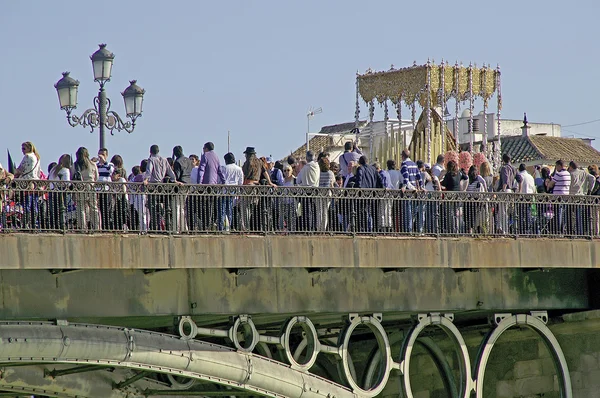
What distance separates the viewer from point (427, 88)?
1506 inches

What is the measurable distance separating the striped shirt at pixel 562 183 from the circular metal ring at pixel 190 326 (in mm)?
8120

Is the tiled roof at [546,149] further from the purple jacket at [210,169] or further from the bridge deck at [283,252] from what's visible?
the purple jacket at [210,169]

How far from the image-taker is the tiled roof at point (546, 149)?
63594 mm

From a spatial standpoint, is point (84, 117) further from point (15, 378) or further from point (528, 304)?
point (528, 304)

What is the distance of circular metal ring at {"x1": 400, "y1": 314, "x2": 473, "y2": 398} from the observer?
2608 cm

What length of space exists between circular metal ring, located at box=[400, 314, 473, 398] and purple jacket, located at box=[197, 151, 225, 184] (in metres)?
4.51

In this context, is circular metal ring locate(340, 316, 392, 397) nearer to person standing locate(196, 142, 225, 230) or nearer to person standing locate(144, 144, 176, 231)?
person standing locate(196, 142, 225, 230)

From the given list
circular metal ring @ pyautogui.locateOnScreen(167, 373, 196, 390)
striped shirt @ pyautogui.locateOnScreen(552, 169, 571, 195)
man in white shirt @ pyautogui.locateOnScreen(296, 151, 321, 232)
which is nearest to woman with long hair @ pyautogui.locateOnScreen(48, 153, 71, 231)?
man in white shirt @ pyautogui.locateOnScreen(296, 151, 321, 232)

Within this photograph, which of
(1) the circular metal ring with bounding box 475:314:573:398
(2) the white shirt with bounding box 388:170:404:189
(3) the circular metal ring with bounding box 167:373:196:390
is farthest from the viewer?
(3) the circular metal ring with bounding box 167:373:196:390

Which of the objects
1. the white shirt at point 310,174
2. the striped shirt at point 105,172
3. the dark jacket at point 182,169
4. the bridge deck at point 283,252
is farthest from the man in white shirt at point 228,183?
the striped shirt at point 105,172

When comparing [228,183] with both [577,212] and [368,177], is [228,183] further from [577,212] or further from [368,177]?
[577,212]

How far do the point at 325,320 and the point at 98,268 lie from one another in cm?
639

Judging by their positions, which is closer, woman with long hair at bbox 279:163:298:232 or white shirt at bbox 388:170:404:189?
woman with long hair at bbox 279:163:298:232

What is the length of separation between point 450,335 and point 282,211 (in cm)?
464
